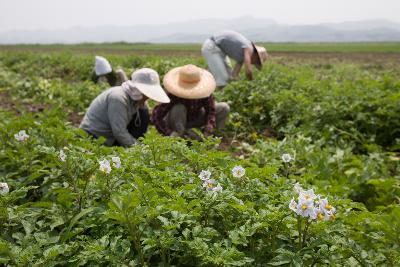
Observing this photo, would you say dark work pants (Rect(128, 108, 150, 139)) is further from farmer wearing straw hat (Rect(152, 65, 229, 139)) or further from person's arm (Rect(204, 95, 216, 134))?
person's arm (Rect(204, 95, 216, 134))

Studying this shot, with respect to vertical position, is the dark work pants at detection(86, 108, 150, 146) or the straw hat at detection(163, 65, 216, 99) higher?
the straw hat at detection(163, 65, 216, 99)

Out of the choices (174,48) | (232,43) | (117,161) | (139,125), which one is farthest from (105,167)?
(174,48)

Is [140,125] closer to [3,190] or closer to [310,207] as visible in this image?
[3,190]

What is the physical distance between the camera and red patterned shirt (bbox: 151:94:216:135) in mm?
4988

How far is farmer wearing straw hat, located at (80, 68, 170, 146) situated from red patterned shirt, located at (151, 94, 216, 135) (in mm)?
279

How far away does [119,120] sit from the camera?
14.4ft

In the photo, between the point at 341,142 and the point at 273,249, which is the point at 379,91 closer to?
the point at 341,142

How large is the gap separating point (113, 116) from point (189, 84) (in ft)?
3.38

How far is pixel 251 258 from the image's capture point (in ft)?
6.62

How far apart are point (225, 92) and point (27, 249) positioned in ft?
17.3

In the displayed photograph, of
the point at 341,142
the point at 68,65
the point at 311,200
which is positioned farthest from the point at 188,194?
the point at 68,65

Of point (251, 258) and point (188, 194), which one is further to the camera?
point (188, 194)

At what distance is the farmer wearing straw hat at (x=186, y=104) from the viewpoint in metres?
4.82

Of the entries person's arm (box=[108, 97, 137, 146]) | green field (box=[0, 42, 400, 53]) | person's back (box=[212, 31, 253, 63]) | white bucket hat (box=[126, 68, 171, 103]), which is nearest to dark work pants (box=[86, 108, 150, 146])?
person's arm (box=[108, 97, 137, 146])
